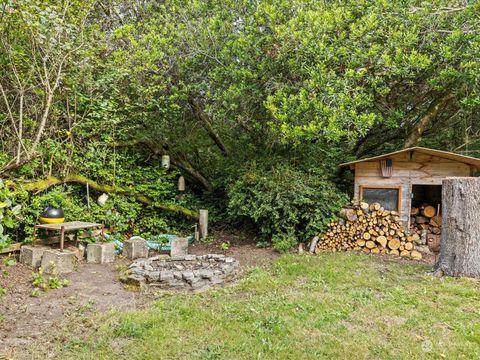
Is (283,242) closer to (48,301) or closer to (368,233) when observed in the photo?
(368,233)

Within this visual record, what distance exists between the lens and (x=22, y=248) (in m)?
5.24

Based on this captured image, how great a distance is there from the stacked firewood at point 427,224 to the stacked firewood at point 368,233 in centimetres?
15

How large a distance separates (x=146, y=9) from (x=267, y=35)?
291 cm

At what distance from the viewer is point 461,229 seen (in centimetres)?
449

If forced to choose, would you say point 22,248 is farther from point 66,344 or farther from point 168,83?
point 168,83

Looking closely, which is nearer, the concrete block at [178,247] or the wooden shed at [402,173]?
the concrete block at [178,247]

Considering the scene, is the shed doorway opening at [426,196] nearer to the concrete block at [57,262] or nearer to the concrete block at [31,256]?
the concrete block at [57,262]

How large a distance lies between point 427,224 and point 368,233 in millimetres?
1259

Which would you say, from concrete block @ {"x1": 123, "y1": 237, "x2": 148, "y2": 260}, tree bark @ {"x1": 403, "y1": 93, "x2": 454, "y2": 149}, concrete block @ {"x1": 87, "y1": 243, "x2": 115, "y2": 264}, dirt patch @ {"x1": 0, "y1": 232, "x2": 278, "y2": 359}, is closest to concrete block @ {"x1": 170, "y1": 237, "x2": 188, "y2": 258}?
concrete block @ {"x1": 123, "y1": 237, "x2": 148, "y2": 260}

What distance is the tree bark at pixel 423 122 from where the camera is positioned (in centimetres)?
730

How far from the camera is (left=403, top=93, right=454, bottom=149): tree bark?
7301 mm

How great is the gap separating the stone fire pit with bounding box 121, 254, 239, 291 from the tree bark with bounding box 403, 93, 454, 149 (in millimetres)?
4911

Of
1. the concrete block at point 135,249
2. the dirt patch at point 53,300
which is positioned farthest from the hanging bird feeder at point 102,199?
the dirt patch at point 53,300

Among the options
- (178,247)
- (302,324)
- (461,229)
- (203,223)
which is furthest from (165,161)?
(461,229)
